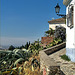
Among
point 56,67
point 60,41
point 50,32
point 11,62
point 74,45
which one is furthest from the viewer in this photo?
point 50,32

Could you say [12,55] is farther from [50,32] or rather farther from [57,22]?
[57,22]

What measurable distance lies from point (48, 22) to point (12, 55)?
53.0 ft

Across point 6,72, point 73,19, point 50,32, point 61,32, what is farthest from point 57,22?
point 6,72

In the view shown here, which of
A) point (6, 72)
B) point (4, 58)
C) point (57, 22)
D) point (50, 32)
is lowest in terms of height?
point (6, 72)

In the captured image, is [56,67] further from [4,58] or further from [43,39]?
[43,39]

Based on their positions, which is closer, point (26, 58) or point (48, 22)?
point (26, 58)

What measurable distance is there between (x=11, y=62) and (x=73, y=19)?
447cm

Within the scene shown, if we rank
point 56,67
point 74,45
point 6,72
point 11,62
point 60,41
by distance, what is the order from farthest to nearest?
point 60,41, point 11,62, point 74,45, point 6,72, point 56,67

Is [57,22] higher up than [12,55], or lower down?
higher up

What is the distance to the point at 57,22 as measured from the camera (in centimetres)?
2272

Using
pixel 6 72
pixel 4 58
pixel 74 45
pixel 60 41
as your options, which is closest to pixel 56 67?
pixel 6 72

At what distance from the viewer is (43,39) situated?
1549cm

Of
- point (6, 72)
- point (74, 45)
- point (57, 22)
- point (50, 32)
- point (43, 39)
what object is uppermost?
point (57, 22)

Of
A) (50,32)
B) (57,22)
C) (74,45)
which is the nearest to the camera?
(74,45)
